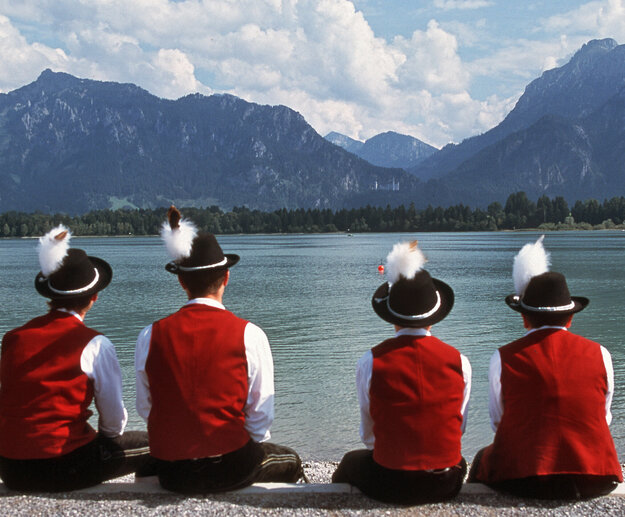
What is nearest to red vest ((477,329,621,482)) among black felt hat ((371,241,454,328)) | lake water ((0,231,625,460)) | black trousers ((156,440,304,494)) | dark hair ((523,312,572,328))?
dark hair ((523,312,572,328))

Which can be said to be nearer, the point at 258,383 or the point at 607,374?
the point at 607,374

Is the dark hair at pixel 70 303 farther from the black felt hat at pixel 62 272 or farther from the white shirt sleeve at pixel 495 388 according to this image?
the white shirt sleeve at pixel 495 388

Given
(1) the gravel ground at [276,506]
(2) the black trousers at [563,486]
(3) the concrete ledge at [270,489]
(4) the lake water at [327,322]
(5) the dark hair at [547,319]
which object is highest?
(5) the dark hair at [547,319]

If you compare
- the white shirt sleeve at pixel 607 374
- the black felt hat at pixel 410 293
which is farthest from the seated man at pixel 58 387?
the white shirt sleeve at pixel 607 374

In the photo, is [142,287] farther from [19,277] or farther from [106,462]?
[106,462]

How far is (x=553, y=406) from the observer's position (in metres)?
4.77

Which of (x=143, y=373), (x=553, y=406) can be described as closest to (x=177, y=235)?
(x=143, y=373)

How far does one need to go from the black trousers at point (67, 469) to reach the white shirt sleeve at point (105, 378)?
0.63ft

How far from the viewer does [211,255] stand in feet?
17.0

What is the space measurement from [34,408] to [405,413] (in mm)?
2801

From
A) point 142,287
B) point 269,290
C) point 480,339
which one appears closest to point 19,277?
point 142,287

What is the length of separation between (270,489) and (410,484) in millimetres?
1127

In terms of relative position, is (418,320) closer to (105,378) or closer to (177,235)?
(177,235)

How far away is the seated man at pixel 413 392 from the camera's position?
478 cm
